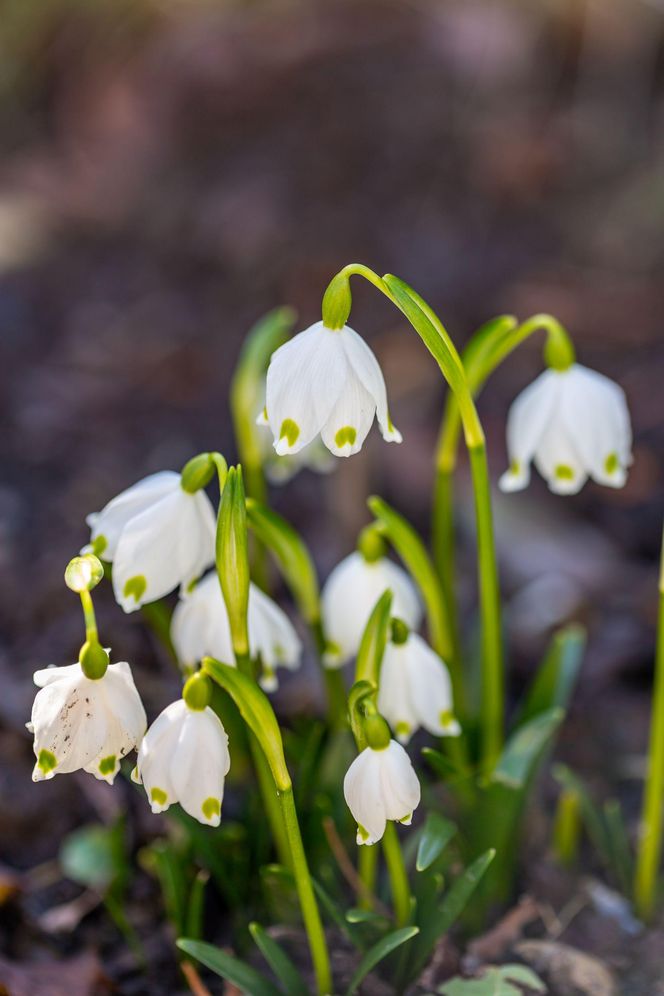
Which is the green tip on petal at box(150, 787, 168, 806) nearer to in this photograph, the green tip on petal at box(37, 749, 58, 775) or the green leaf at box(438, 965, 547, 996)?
the green tip on petal at box(37, 749, 58, 775)

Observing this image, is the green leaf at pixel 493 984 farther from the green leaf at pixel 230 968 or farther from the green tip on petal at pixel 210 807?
the green tip on petal at pixel 210 807

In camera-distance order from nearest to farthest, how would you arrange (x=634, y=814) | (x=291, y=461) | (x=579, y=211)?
(x=291, y=461) < (x=634, y=814) < (x=579, y=211)

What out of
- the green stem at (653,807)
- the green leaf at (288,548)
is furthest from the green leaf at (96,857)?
the green stem at (653,807)

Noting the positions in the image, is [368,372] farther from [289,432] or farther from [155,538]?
[155,538]

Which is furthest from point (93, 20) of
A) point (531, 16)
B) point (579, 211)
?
point (579, 211)

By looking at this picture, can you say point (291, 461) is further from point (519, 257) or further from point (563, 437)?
point (519, 257)

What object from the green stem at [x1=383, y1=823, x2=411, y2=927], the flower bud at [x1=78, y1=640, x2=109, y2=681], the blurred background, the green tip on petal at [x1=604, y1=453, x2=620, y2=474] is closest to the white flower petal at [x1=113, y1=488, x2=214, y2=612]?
the flower bud at [x1=78, y1=640, x2=109, y2=681]

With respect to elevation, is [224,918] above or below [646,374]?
below
